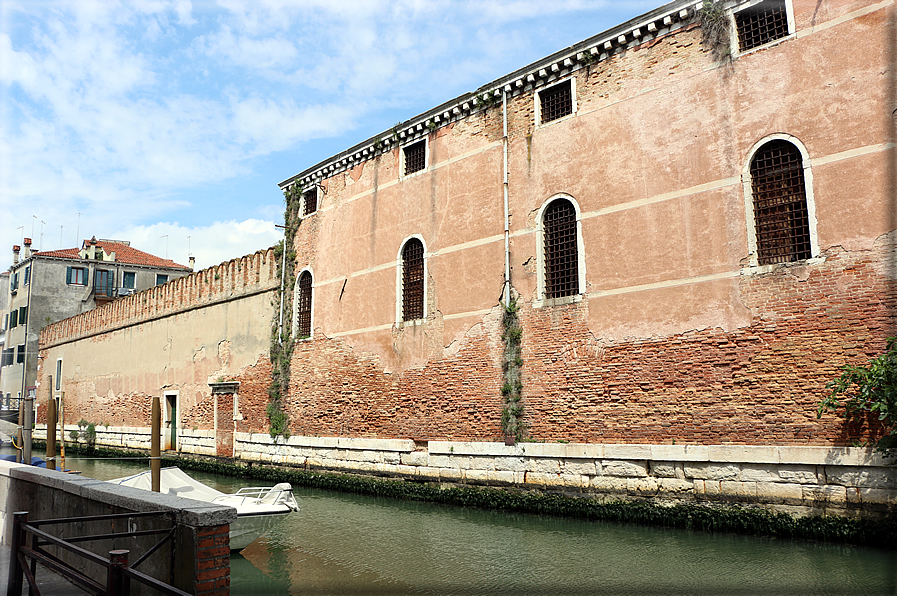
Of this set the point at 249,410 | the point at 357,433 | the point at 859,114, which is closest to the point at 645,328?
the point at 859,114

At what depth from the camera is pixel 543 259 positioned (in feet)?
33.3

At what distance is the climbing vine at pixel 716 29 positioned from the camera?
335 inches

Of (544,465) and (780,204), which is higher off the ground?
(780,204)

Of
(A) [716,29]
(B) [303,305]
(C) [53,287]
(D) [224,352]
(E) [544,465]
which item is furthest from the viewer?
(C) [53,287]

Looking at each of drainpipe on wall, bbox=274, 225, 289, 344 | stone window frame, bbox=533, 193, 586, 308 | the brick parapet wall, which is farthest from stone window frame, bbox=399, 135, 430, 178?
the brick parapet wall

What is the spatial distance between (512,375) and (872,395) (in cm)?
488

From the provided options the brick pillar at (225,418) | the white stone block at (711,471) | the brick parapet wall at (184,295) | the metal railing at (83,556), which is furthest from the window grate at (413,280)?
Result: the metal railing at (83,556)

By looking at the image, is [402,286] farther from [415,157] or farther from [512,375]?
[512,375]

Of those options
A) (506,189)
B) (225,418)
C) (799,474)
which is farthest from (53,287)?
(799,474)

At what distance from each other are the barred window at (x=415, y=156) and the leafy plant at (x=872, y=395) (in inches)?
313

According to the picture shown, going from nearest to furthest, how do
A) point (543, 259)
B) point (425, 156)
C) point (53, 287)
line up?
point (543, 259) < point (425, 156) < point (53, 287)

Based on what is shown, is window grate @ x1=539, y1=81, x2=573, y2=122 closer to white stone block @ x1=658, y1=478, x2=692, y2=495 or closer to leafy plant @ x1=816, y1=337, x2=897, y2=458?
leafy plant @ x1=816, y1=337, x2=897, y2=458

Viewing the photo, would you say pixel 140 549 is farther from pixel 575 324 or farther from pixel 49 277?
pixel 49 277

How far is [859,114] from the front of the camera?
736 cm
